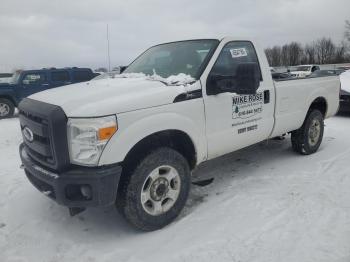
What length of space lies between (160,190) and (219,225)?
0.69m

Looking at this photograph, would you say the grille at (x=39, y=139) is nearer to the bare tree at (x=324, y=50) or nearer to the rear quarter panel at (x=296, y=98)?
the rear quarter panel at (x=296, y=98)

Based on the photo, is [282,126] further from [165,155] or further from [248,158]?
[165,155]

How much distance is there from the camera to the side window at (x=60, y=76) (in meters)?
13.0

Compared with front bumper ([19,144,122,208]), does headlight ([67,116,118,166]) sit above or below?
above

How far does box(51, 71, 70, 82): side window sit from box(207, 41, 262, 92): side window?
34.0 feet

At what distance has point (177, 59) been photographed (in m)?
4.05

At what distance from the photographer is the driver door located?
145 inches

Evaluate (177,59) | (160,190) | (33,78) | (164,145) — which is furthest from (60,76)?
(160,190)

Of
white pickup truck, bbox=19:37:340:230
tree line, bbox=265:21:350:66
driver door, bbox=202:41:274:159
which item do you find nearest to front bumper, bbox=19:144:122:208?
white pickup truck, bbox=19:37:340:230

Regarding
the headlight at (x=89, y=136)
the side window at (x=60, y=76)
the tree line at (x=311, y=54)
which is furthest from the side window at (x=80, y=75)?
the tree line at (x=311, y=54)

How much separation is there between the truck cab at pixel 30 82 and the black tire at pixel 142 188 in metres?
10.5

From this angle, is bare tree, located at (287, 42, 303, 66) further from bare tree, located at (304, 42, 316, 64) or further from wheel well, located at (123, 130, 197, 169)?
wheel well, located at (123, 130, 197, 169)

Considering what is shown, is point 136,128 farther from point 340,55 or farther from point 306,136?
point 340,55

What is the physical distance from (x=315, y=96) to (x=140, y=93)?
11.4 ft
